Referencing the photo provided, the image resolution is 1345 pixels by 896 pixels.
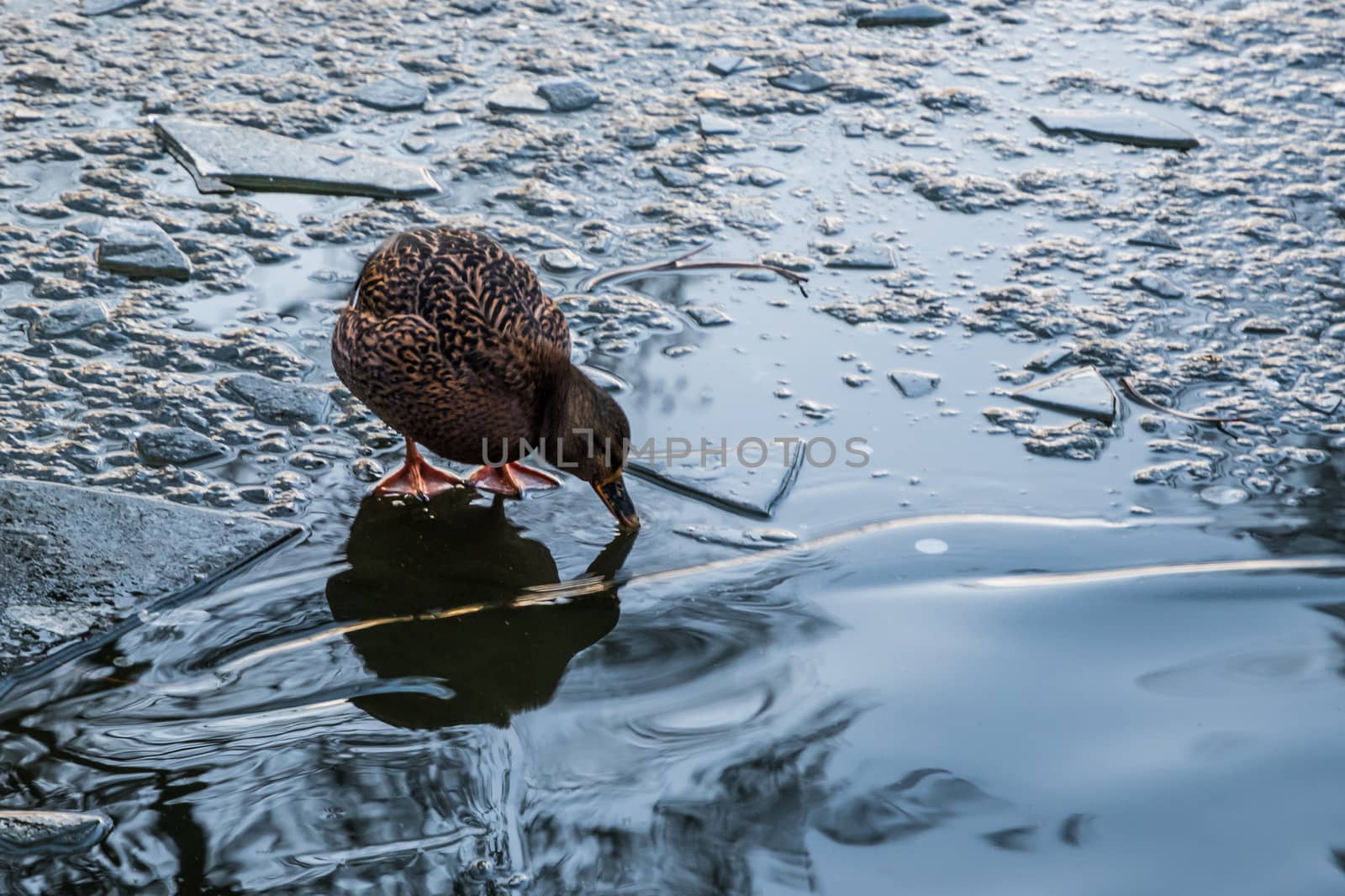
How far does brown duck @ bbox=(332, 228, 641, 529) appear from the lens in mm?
3480

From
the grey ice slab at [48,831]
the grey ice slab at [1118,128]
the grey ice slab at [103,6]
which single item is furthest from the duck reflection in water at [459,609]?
the grey ice slab at [103,6]

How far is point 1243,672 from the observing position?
10.1 ft

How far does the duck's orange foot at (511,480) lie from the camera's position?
3766 millimetres

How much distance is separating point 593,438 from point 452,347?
1.47ft

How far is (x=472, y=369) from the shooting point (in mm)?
3512

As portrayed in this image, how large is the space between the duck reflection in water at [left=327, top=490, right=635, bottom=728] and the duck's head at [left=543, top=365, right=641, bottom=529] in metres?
0.12

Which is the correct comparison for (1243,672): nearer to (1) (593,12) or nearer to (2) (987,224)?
(2) (987,224)

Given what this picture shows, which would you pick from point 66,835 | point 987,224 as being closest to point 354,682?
point 66,835

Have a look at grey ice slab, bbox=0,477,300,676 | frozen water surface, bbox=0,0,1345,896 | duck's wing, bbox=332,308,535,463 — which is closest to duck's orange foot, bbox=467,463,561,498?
frozen water surface, bbox=0,0,1345,896

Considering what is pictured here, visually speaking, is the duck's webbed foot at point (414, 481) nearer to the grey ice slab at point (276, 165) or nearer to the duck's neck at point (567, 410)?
the duck's neck at point (567, 410)

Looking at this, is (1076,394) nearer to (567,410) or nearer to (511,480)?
(567,410)

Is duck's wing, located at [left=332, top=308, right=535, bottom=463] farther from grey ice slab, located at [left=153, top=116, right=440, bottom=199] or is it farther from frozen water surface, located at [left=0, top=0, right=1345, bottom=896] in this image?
grey ice slab, located at [left=153, top=116, right=440, bottom=199]

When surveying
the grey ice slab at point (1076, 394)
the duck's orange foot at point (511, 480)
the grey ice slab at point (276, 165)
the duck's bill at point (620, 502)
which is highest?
the grey ice slab at point (276, 165)

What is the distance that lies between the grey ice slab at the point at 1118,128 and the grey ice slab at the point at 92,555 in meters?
3.76
